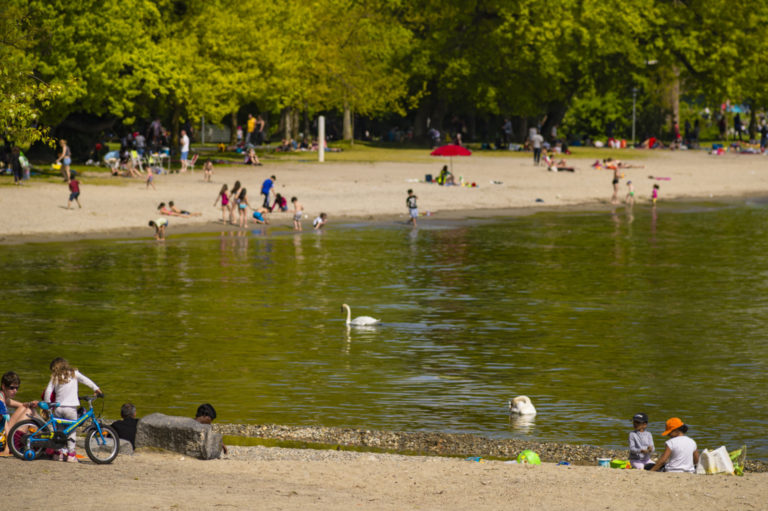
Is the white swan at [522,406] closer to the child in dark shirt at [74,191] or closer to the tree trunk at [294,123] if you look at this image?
the child in dark shirt at [74,191]

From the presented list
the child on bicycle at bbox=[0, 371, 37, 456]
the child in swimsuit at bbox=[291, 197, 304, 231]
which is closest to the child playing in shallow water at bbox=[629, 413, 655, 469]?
the child on bicycle at bbox=[0, 371, 37, 456]

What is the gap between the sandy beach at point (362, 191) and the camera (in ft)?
146

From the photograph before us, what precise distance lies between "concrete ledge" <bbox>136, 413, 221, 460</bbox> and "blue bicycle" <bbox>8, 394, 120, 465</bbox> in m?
0.80

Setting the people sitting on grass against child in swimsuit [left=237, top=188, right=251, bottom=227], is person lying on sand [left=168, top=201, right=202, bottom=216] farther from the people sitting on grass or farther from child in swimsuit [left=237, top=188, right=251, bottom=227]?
the people sitting on grass

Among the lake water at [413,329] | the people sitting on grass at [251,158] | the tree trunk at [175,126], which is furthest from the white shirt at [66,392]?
the tree trunk at [175,126]

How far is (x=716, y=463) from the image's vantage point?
14.5m

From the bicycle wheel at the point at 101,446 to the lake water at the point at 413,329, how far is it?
383 centimetres

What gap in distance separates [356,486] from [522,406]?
4.76m

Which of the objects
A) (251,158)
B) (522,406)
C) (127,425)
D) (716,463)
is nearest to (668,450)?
(716,463)

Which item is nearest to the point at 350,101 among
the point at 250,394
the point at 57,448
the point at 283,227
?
the point at 283,227

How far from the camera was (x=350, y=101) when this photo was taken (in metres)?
82.1

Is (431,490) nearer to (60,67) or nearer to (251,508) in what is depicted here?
(251,508)

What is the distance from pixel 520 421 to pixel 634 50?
236 ft

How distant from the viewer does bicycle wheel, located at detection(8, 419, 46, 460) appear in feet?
46.8
